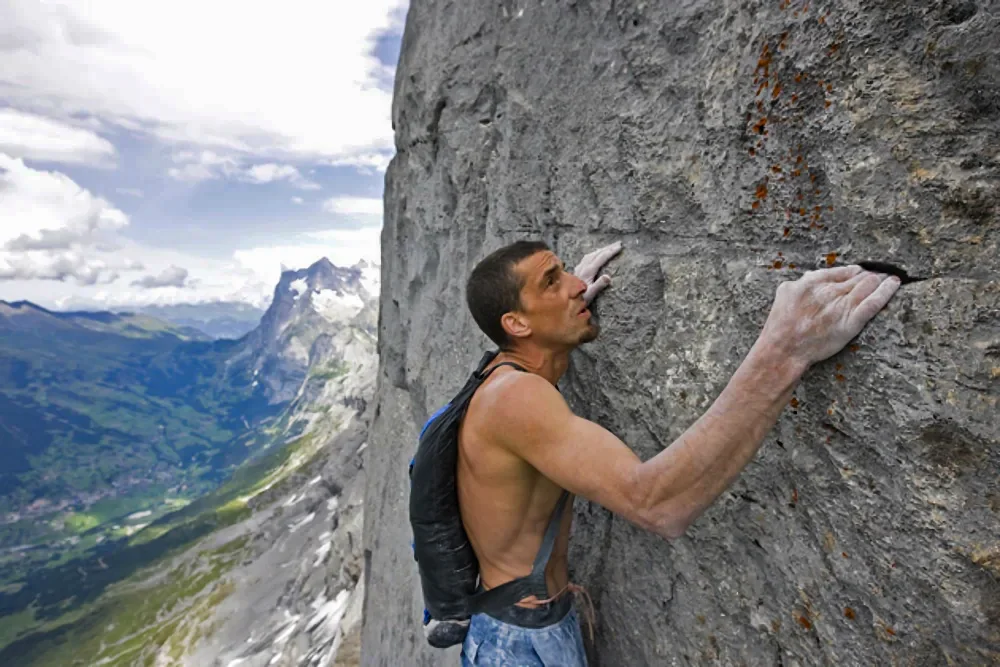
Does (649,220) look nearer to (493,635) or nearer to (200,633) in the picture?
(493,635)

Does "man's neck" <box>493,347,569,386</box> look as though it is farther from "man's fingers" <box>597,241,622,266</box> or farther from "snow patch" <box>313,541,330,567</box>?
"snow patch" <box>313,541,330,567</box>

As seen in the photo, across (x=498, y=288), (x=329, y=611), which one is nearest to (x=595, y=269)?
(x=498, y=288)

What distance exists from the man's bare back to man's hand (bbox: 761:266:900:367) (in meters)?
1.81

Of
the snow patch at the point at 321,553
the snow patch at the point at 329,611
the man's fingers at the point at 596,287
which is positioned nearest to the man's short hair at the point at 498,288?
the man's fingers at the point at 596,287

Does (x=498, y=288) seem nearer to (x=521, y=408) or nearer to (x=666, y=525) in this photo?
(x=521, y=408)

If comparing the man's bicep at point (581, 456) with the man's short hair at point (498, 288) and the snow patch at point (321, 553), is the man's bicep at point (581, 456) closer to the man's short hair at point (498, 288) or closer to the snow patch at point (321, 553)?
the man's short hair at point (498, 288)

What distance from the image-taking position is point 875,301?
142 inches

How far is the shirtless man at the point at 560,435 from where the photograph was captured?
3623 millimetres

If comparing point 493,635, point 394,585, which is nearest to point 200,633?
point 394,585

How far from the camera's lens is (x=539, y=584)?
16.7 ft

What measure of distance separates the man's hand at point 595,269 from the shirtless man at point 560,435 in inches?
0.5

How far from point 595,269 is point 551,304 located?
0.89m

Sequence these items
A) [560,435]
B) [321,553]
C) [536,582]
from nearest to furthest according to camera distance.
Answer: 1. [560,435]
2. [536,582]
3. [321,553]

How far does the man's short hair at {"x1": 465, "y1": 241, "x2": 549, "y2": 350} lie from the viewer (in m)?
5.11
